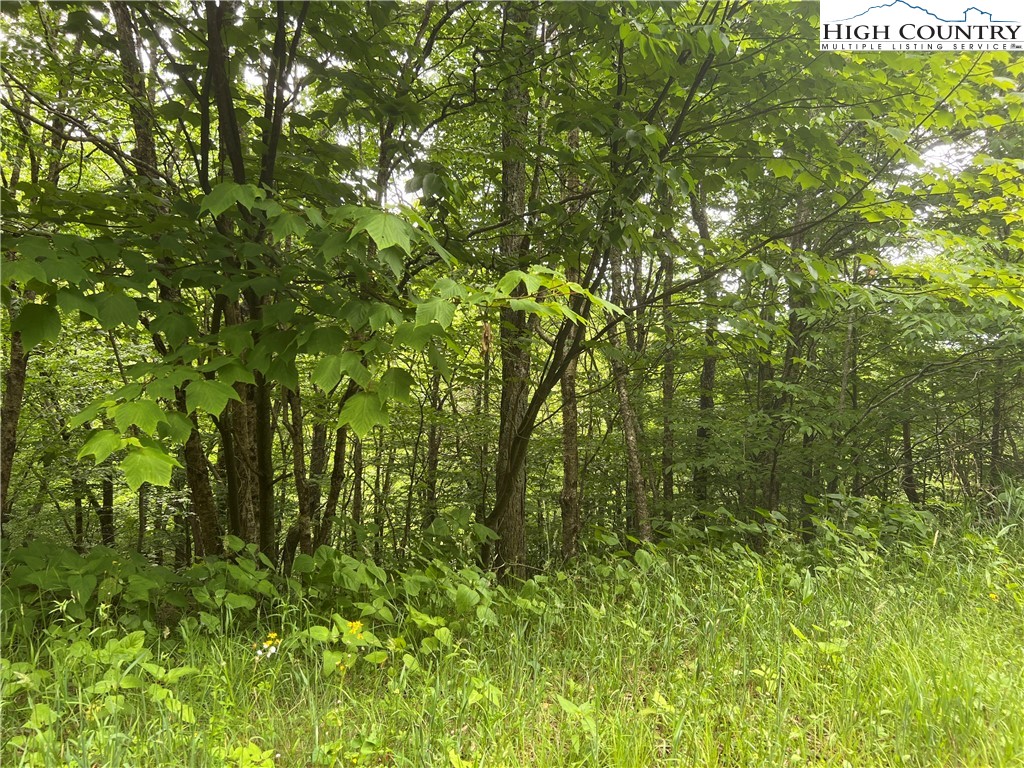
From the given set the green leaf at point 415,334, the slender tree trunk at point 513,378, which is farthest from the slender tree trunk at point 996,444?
the green leaf at point 415,334

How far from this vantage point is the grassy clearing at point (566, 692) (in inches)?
70.7

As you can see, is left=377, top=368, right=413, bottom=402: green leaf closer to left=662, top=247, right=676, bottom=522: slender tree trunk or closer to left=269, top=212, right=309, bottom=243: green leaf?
left=269, top=212, right=309, bottom=243: green leaf

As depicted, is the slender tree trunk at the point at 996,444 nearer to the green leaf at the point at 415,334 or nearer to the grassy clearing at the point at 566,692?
the grassy clearing at the point at 566,692

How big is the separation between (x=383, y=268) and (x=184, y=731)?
1878 mm

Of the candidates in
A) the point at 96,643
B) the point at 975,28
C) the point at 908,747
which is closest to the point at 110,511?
the point at 96,643

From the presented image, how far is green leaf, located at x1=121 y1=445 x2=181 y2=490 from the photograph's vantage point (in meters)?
1.39

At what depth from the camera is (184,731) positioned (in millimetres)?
1830

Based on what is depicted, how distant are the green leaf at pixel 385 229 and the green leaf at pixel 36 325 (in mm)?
1103

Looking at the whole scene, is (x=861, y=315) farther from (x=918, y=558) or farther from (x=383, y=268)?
(x=383, y=268)

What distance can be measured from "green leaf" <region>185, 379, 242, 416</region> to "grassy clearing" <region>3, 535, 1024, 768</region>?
3.30 ft

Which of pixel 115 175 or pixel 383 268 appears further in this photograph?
pixel 115 175

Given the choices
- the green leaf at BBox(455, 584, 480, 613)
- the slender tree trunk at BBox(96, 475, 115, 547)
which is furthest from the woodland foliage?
the slender tree trunk at BBox(96, 475, 115, 547)

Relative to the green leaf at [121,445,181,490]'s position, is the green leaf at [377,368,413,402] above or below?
above

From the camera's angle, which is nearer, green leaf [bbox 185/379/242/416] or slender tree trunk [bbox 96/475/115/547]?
green leaf [bbox 185/379/242/416]
